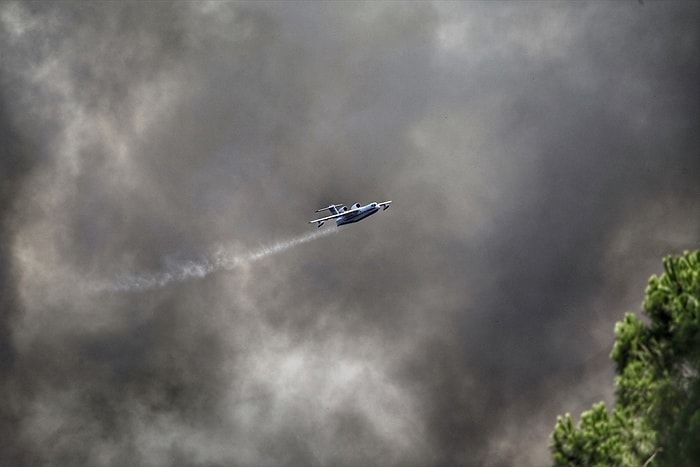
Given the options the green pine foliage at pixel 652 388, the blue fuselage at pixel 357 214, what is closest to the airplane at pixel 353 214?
the blue fuselage at pixel 357 214

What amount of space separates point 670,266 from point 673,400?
41.3ft

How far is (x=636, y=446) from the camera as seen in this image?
94.3 m

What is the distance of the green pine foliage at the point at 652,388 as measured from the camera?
93.6m

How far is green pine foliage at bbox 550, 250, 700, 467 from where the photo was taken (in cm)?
9362

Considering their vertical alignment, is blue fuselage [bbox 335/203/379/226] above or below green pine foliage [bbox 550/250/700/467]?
above

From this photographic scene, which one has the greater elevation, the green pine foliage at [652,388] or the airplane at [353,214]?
the airplane at [353,214]

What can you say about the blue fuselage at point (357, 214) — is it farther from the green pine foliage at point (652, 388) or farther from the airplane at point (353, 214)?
the green pine foliage at point (652, 388)

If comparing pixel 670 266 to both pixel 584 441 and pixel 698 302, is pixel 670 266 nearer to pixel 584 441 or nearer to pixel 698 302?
pixel 698 302

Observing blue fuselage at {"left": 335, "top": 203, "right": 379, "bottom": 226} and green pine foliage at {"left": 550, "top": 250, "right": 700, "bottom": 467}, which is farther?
blue fuselage at {"left": 335, "top": 203, "right": 379, "bottom": 226}

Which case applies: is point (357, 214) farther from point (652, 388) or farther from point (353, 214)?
point (652, 388)

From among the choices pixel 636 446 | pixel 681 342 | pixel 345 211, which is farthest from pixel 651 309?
pixel 345 211

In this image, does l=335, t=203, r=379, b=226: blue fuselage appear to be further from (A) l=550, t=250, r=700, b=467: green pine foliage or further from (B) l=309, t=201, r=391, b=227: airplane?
(A) l=550, t=250, r=700, b=467: green pine foliage

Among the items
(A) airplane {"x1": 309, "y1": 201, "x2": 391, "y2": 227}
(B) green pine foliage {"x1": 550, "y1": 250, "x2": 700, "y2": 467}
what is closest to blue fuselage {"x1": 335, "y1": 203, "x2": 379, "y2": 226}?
(A) airplane {"x1": 309, "y1": 201, "x2": 391, "y2": 227}

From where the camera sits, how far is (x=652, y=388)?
96312mm
